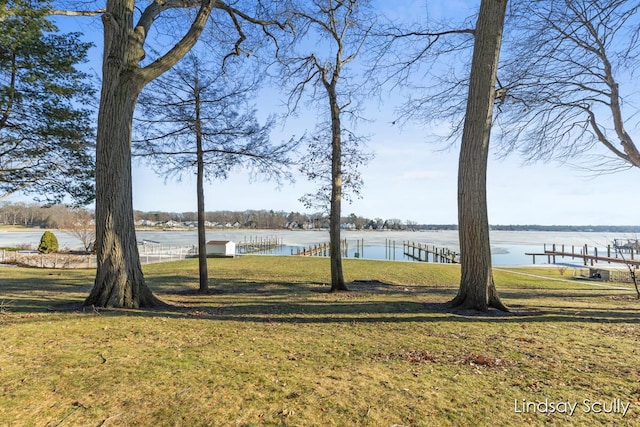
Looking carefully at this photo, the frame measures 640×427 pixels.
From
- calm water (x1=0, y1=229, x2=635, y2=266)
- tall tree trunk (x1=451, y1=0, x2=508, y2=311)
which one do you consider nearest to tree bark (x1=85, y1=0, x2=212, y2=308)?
tall tree trunk (x1=451, y1=0, x2=508, y2=311)

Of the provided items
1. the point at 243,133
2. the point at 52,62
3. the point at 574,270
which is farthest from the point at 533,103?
the point at 574,270

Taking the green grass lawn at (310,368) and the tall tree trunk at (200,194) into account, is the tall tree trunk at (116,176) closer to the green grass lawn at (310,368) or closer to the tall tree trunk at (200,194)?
the green grass lawn at (310,368)

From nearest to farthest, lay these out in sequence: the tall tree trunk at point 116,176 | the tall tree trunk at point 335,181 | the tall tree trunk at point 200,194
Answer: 1. the tall tree trunk at point 116,176
2. the tall tree trunk at point 200,194
3. the tall tree trunk at point 335,181

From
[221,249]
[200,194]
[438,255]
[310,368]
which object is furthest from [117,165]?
[438,255]

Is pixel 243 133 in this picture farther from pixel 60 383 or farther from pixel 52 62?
pixel 60 383

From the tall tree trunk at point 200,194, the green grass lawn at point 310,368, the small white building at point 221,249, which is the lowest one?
the small white building at point 221,249

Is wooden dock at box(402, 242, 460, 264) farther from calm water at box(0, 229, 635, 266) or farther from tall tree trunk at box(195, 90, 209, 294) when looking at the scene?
tall tree trunk at box(195, 90, 209, 294)

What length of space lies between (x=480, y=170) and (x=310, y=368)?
4709mm

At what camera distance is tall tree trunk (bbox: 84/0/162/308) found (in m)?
5.60

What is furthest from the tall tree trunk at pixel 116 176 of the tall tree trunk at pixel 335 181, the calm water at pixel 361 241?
the calm water at pixel 361 241

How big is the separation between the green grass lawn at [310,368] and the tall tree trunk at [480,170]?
74cm

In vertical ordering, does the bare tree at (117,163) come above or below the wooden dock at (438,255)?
above

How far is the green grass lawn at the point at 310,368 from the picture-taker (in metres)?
2.28

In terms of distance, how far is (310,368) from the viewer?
3.11m
